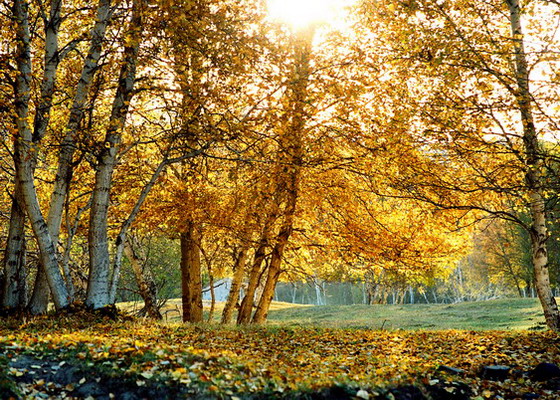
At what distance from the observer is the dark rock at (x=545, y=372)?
294 inches

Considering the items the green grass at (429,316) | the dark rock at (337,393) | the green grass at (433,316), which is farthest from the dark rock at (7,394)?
the green grass at (429,316)

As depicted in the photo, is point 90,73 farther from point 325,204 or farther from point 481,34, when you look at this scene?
point 481,34

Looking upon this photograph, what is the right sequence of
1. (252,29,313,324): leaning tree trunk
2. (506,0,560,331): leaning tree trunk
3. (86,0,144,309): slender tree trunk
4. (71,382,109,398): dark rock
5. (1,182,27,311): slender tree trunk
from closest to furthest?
1. (71,382,109,398): dark rock
2. (86,0,144,309): slender tree trunk
3. (506,0,560,331): leaning tree trunk
4. (1,182,27,311): slender tree trunk
5. (252,29,313,324): leaning tree trunk

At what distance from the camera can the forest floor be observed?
5773 millimetres

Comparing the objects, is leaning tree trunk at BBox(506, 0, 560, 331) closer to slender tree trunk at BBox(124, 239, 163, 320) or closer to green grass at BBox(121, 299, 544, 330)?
green grass at BBox(121, 299, 544, 330)

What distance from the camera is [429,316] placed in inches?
1121

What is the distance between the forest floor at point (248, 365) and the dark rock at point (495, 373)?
2 cm

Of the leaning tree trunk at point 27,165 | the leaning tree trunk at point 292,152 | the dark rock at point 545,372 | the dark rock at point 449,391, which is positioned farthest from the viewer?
the leaning tree trunk at point 292,152

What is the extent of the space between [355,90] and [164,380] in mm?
8734

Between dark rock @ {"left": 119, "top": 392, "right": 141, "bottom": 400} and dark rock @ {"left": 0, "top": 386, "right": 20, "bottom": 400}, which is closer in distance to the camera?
dark rock @ {"left": 0, "top": 386, "right": 20, "bottom": 400}

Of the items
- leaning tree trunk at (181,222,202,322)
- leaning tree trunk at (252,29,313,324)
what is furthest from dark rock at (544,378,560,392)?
leaning tree trunk at (181,222,202,322)

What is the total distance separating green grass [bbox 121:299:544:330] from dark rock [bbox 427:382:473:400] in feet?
38.6

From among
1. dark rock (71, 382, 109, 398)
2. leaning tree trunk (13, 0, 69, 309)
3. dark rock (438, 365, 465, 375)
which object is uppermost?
leaning tree trunk (13, 0, 69, 309)

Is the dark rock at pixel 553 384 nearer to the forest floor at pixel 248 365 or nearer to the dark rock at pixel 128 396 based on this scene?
the forest floor at pixel 248 365
